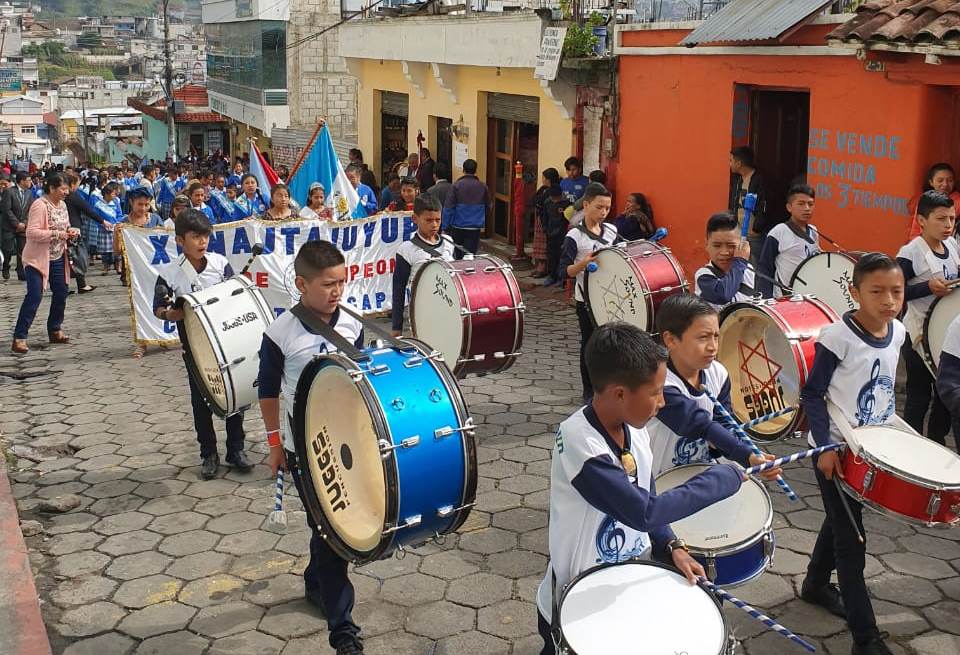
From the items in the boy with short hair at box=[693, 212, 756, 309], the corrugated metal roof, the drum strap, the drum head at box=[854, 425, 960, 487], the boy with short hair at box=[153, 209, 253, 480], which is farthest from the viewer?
the corrugated metal roof

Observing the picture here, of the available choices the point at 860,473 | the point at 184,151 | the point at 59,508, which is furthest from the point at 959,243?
the point at 184,151

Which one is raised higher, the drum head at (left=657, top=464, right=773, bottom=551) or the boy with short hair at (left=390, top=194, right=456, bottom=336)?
the boy with short hair at (left=390, top=194, right=456, bottom=336)

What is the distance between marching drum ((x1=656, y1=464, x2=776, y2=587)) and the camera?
12.9 feet

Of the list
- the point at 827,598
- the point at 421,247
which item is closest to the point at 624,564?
the point at 827,598

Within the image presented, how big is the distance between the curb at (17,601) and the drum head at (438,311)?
9.71 ft

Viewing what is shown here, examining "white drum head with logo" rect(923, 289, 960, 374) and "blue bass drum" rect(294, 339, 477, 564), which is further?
"white drum head with logo" rect(923, 289, 960, 374)

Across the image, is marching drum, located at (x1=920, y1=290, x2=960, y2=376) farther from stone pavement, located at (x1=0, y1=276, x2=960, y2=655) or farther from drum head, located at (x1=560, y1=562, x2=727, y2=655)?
drum head, located at (x1=560, y1=562, x2=727, y2=655)

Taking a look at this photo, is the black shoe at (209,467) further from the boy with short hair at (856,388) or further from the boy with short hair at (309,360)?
the boy with short hair at (856,388)

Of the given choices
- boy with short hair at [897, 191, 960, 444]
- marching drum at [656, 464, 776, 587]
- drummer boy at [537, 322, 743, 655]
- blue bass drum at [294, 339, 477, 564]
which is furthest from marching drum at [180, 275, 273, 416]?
boy with short hair at [897, 191, 960, 444]

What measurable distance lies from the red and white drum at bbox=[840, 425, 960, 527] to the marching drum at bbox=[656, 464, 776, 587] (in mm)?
425

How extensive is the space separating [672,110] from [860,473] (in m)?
8.95

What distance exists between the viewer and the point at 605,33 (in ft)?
44.6

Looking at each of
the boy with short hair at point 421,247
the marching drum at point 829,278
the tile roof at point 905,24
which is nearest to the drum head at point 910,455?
the marching drum at point 829,278

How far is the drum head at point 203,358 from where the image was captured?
6434mm
